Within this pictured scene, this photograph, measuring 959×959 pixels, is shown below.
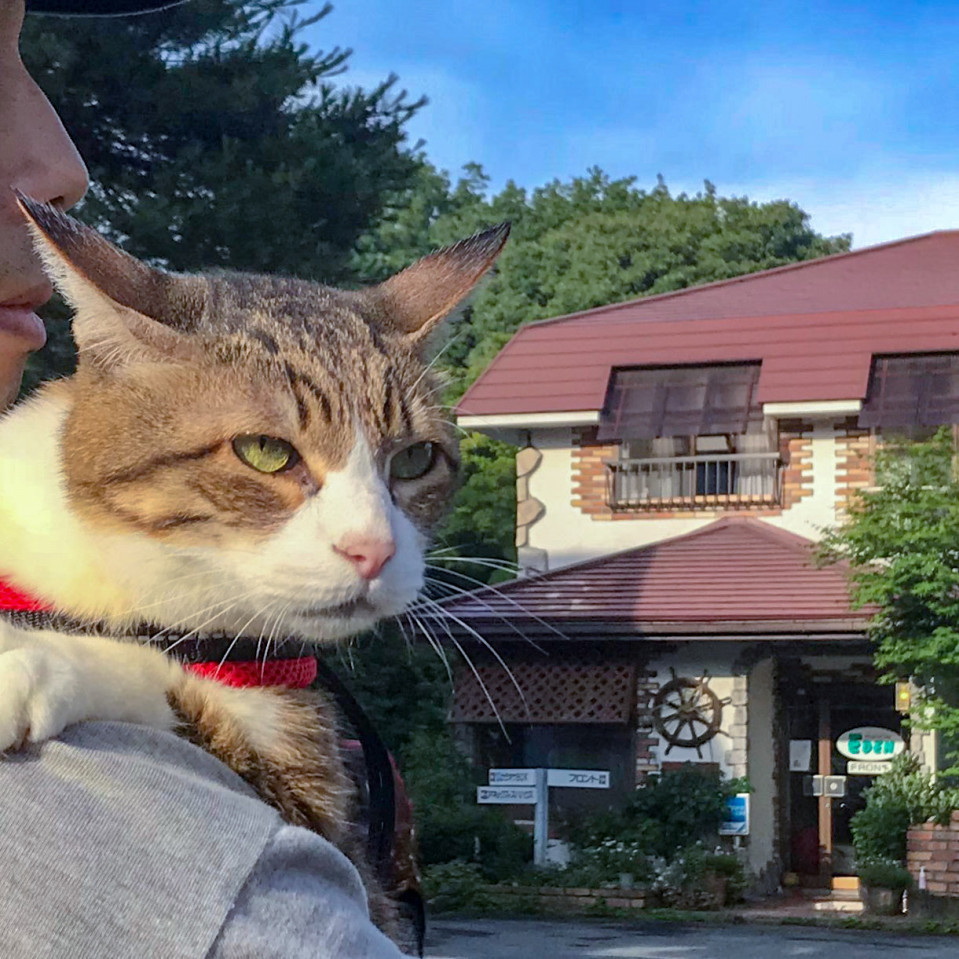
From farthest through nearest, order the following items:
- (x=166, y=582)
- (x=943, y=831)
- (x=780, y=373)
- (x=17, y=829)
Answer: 1. (x=780, y=373)
2. (x=943, y=831)
3. (x=166, y=582)
4. (x=17, y=829)

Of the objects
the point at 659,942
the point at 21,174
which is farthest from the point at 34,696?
the point at 659,942

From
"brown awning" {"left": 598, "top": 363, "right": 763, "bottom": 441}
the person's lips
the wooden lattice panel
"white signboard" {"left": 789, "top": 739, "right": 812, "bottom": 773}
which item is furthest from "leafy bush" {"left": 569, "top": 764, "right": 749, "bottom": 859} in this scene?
the person's lips

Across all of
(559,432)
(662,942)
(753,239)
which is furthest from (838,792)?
(753,239)

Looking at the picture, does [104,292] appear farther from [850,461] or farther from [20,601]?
[850,461]

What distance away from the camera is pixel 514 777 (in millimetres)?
11891

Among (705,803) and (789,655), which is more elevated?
(789,655)

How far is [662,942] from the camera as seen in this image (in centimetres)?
980

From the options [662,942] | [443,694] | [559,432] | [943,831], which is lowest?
[662,942]

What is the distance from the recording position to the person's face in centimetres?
113

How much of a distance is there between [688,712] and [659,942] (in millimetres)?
2434

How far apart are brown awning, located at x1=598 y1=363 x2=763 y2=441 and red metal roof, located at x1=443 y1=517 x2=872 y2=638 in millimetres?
979

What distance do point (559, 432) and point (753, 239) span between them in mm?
9947

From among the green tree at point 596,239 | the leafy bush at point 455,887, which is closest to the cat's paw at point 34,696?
the leafy bush at point 455,887

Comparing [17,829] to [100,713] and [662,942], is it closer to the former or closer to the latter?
[100,713]
